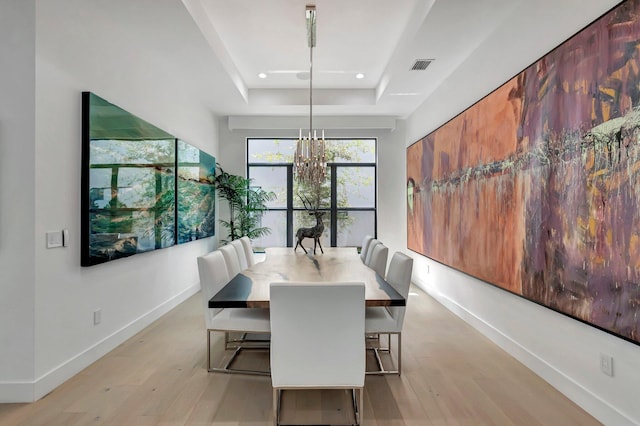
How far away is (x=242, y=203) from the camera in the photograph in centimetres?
596

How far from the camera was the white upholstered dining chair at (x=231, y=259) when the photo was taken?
3.10m

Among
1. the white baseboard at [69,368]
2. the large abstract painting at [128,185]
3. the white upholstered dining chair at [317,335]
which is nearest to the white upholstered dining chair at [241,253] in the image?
the large abstract painting at [128,185]

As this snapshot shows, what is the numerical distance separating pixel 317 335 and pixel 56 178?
211 cm

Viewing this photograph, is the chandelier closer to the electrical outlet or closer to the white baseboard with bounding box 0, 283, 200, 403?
the white baseboard with bounding box 0, 283, 200, 403

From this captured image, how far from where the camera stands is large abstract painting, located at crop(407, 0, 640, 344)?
6.14 ft

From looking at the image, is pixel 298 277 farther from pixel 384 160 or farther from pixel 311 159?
pixel 384 160

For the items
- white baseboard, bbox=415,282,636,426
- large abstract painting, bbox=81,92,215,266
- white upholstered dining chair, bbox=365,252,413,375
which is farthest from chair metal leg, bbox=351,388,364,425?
large abstract painting, bbox=81,92,215,266

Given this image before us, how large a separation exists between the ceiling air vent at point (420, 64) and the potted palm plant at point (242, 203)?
3262mm

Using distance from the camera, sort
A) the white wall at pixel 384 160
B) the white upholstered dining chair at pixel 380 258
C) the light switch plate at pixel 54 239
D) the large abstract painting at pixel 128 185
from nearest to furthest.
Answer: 1. the light switch plate at pixel 54 239
2. the large abstract painting at pixel 128 185
3. the white upholstered dining chair at pixel 380 258
4. the white wall at pixel 384 160

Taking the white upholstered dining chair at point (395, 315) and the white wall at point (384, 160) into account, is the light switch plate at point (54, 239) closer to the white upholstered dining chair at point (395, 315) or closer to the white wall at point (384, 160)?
the white upholstered dining chair at point (395, 315)

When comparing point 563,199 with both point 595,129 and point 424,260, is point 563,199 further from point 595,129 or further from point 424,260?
point 424,260

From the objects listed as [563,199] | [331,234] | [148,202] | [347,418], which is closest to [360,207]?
[331,234]

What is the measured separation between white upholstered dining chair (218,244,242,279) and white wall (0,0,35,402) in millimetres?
1331

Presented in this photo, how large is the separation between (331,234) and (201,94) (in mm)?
3216
